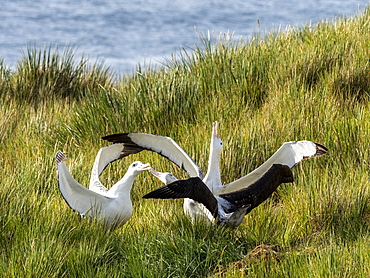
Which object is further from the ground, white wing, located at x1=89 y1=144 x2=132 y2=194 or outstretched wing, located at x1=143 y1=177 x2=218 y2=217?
outstretched wing, located at x1=143 y1=177 x2=218 y2=217

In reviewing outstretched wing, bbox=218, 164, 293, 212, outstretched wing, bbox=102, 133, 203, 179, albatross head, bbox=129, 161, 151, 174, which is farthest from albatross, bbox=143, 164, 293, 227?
outstretched wing, bbox=102, 133, 203, 179

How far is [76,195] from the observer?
5.14m

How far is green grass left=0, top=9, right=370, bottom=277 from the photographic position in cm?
459

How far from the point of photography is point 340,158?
6.56 m

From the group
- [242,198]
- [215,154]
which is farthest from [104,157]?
[242,198]

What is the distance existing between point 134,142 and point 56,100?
18.1 ft

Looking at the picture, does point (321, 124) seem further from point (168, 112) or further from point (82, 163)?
point (82, 163)

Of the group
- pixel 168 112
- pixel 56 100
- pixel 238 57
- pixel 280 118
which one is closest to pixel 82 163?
pixel 168 112

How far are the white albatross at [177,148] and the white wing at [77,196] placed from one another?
61 centimetres

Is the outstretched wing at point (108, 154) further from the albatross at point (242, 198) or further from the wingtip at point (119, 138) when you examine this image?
the albatross at point (242, 198)

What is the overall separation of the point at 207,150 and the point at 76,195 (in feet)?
6.12

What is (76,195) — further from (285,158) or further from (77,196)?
(285,158)

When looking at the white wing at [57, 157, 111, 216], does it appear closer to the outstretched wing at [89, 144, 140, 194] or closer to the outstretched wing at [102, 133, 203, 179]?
the outstretched wing at [89, 144, 140, 194]

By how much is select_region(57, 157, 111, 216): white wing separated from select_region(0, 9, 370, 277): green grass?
4.0 inches
